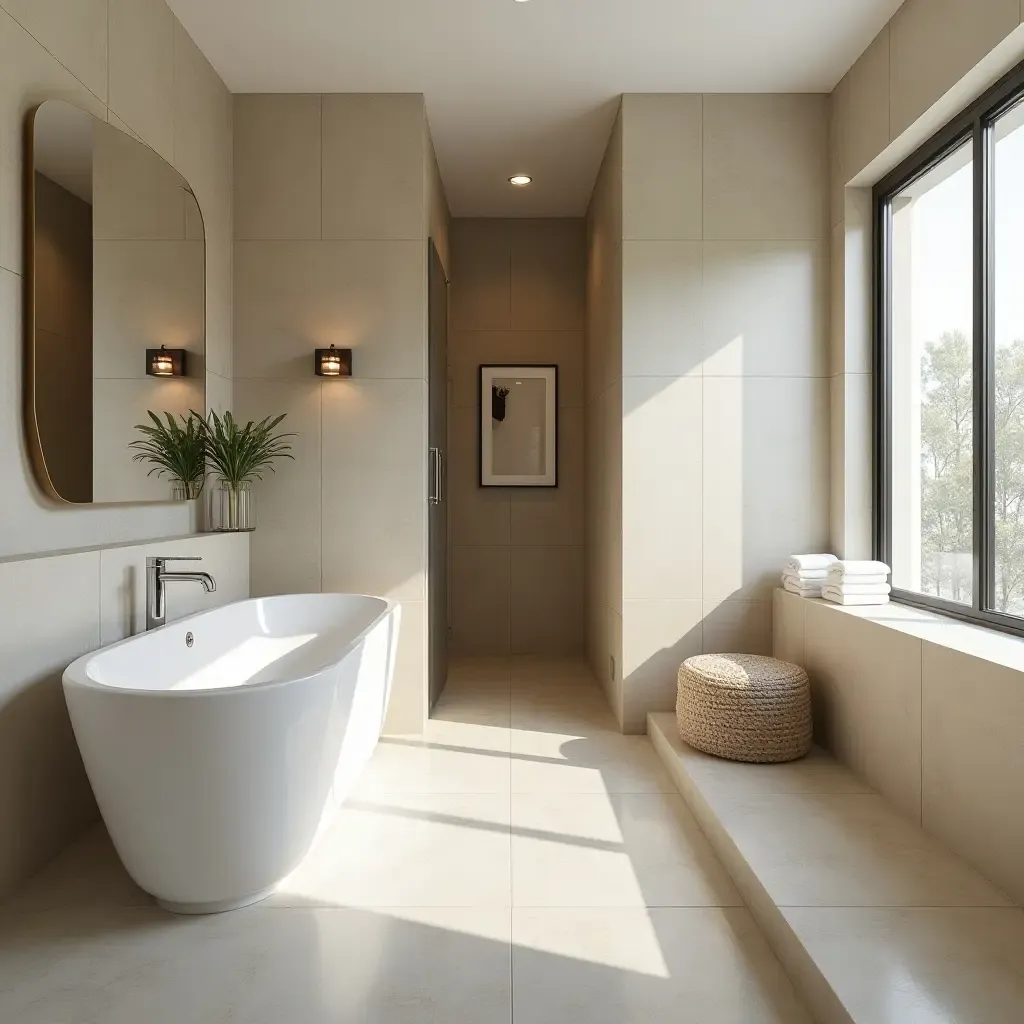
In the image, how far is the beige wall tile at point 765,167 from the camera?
3695 mm

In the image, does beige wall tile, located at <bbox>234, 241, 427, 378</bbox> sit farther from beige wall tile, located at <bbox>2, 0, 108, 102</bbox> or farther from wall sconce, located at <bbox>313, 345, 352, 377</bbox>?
beige wall tile, located at <bbox>2, 0, 108, 102</bbox>

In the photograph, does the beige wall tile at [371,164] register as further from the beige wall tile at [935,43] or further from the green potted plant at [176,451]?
the beige wall tile at [935,43]

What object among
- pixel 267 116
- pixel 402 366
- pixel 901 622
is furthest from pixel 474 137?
pixel 901 622

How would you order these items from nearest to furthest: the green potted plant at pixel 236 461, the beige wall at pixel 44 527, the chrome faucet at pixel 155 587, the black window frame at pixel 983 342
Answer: the beige wall at pixel 44 527
the black window frame at pixel 983 342
the chrome faucet at pixel 155 587
the green potted plant at pixel 236 461

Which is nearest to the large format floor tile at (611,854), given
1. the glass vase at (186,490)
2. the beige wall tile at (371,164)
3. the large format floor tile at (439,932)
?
the large format floor tile at (439,932)

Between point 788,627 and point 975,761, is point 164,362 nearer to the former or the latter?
point 788,627

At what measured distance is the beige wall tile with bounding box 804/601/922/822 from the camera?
2.54 metres

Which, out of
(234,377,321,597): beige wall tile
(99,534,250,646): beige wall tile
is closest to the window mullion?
(234,377,321,597): beige wall tile

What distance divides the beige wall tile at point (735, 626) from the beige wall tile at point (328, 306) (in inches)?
66.8

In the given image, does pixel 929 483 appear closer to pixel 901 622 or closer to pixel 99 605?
pixel 901 622

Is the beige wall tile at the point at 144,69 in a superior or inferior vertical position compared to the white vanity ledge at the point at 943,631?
superior

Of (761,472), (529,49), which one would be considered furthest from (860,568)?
(529,49)

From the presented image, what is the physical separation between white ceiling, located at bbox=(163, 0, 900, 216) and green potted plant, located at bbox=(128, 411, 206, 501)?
154 centimetres

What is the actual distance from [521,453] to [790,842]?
11.4 ft
